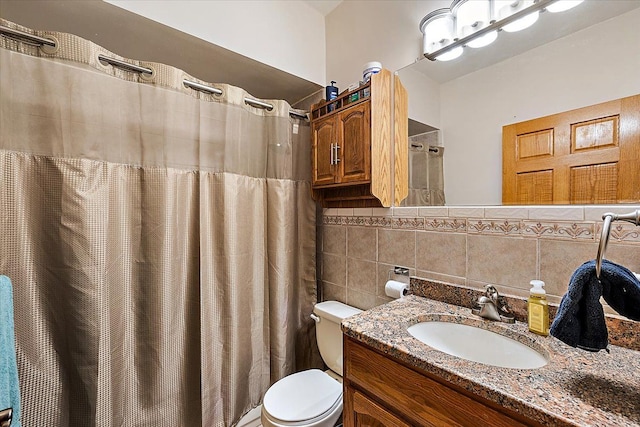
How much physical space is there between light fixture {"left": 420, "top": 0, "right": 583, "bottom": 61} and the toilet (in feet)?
4.58

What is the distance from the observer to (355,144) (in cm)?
144

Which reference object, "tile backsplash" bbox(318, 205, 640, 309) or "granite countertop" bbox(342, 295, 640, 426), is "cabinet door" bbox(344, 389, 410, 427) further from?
"tile backsplash" bbox(318, 205, 640, 309)

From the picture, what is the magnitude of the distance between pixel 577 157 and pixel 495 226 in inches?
13.1

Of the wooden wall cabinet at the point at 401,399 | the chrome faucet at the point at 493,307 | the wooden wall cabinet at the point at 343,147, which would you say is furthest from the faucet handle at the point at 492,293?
the wooden wall cabinet at the point at 343,147

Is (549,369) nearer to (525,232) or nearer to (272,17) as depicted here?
(525,232)

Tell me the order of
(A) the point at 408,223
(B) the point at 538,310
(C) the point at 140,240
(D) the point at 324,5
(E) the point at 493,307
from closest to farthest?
(B) the point at 538,310, (E) the point at 493,307, (C) the point at 140,240, (A) the point at 408,223, (D) the point at 324,5

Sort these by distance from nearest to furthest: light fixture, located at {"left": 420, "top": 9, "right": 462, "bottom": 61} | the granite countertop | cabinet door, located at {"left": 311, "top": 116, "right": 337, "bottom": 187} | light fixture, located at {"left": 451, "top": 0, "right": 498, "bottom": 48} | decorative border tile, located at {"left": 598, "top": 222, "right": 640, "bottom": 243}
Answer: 1. the granite countertop
2. decorative border tile, located at {"left": 598, "top": 222, "right": 640, "bottom": 243}
3. light fixture, located at {"left": 451, "top": 0, "right": 498, "bottom": 48}
4. light fixture, located at {"left": 420, "top": 9, "right": 462, "bottom": 61}
5. cabinet door, located at {"left": 311, "top": 116, "right": 337, "bottom": 187}

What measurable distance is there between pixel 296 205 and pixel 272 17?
1.14 m

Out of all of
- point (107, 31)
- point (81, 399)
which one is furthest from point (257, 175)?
point (81, 399)

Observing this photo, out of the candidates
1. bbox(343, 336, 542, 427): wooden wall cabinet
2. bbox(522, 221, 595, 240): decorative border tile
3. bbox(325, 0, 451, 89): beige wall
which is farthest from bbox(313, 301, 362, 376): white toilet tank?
bbox(325, 0, 451, 89): beige wall

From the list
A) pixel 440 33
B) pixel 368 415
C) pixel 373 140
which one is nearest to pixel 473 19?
pixel 440 33

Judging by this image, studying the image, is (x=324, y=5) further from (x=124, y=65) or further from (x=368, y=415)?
(x=368, y=415)

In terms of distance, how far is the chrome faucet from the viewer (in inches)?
38.6

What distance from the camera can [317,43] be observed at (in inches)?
73.3
